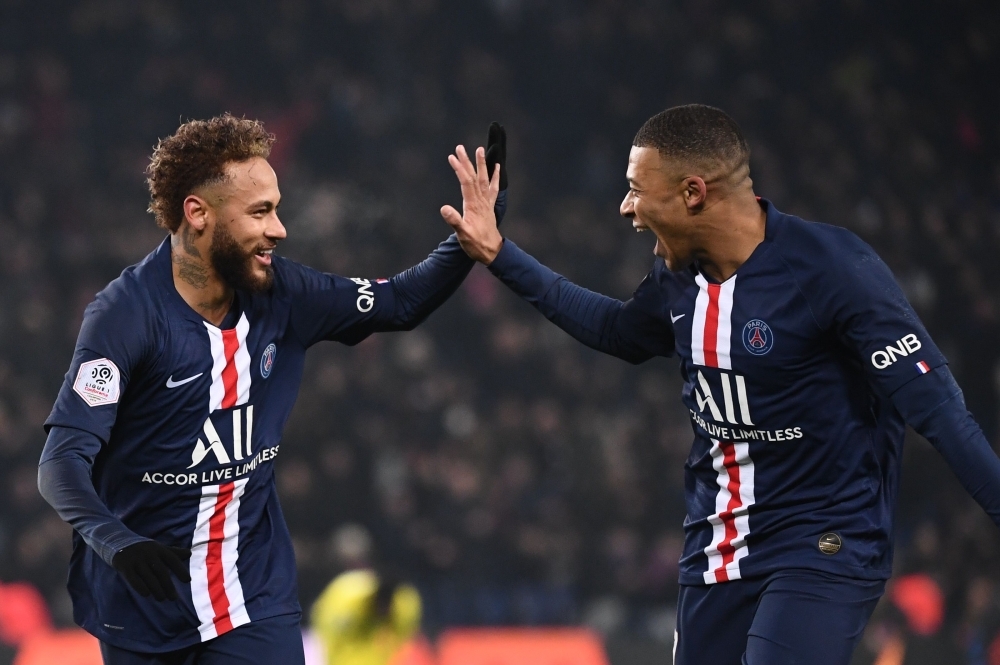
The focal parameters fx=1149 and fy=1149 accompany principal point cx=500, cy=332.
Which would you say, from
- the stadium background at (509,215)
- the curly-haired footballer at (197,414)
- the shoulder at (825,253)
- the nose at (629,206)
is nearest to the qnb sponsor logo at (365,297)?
the curly-haired footballer at (197,414)

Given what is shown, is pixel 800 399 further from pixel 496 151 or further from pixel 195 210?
pixel 195 210

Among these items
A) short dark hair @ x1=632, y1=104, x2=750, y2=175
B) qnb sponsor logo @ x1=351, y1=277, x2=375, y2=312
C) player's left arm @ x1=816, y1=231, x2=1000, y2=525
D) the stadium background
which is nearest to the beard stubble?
qnb sponsor logo @ x1=351, y1=277, x2=375, y2=312

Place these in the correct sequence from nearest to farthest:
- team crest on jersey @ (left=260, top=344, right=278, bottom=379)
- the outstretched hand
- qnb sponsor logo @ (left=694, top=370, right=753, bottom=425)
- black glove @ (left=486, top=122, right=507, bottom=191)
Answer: qnb sponsor logo @ (left=694, top=370, right=753, bottom=425) → team crest on jersey @ (left=260, top=344, right=278, bottom=379) → the outstretched hand → black glove @ (left=486, top=122, right=507, bottom=191)

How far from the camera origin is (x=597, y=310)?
344cm

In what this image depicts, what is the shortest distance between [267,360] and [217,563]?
0.55m

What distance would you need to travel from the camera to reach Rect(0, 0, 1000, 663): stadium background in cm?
771

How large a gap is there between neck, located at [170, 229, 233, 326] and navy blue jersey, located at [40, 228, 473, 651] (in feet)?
0.08

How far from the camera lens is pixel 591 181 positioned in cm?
997

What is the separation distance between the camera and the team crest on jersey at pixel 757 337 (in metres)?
2.92

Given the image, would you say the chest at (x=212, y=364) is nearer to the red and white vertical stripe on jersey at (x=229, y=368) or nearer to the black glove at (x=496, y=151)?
the red and white vertical stripe on jersey at (x=229, y=368)

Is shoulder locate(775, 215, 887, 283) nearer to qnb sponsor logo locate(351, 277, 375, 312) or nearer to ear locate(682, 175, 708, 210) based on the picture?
ear locate(682, 175, 708, 210)

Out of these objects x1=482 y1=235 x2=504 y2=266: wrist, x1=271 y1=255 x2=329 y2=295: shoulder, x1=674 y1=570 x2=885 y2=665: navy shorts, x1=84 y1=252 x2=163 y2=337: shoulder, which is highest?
x1=482 y1=235 x2=504 y2=266: wrist

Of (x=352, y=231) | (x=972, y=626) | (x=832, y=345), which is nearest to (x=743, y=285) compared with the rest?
(x=832, y=345)

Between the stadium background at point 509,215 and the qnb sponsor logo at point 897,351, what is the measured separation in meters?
4.04
